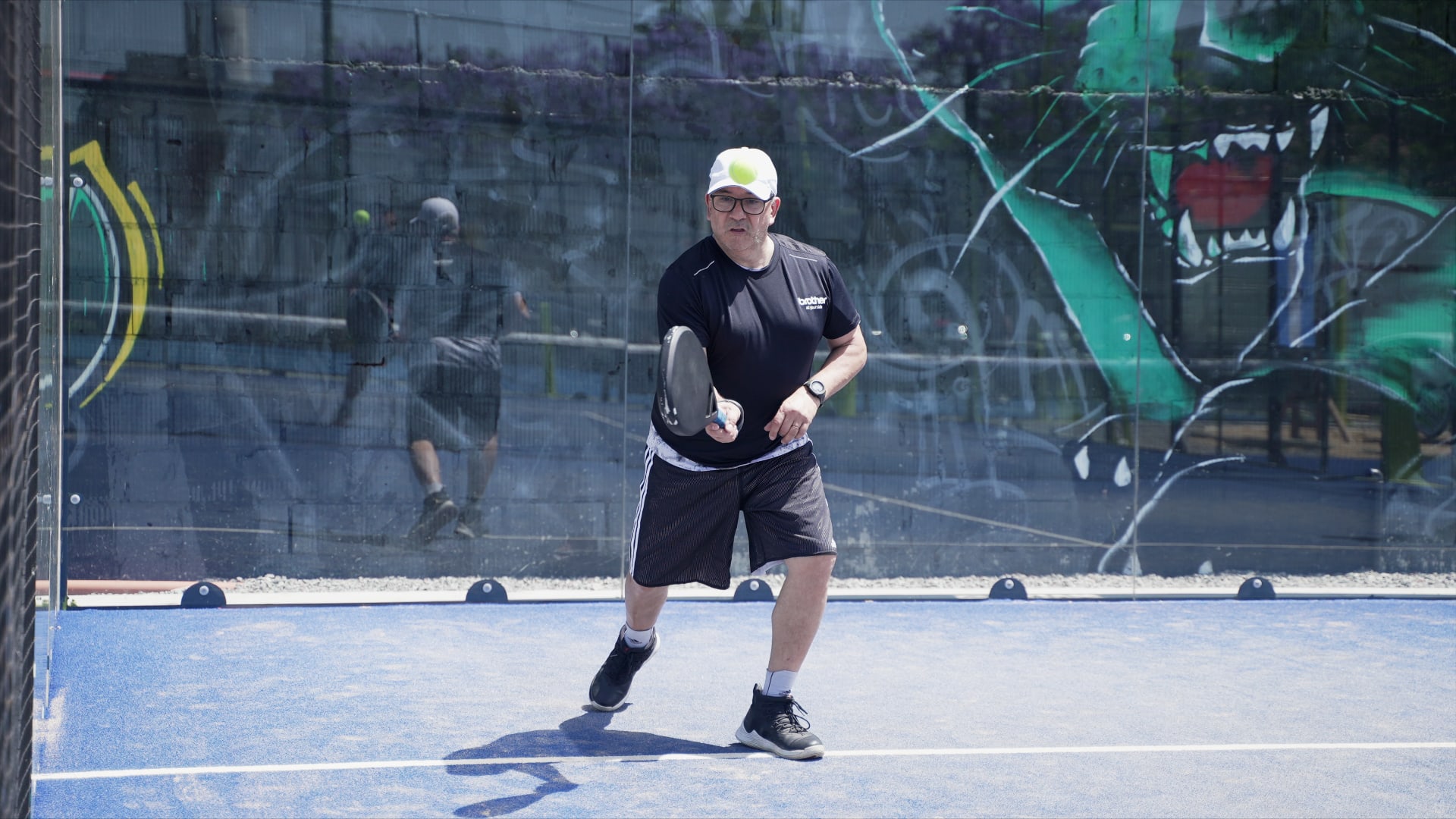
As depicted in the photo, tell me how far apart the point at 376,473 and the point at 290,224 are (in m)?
1.22

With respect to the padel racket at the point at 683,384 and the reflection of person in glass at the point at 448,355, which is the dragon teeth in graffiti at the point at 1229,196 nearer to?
the reflection of person in glass at the point at 448,355

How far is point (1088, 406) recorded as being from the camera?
7199 mm

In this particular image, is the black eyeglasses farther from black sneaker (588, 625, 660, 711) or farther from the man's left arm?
black sneaker (588, 625, 660, 711)

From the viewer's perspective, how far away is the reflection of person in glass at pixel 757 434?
14.1ft

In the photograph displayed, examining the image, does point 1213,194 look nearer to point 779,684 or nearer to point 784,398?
point 784,398

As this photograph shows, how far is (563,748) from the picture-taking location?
14.2 feet

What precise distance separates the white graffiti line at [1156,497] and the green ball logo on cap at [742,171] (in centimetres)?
389

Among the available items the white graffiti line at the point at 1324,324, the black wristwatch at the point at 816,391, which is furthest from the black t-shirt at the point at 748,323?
the white graffiti line at the point at 1324,324

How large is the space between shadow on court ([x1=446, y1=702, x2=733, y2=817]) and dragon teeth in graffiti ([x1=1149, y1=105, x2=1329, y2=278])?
415 centimetres

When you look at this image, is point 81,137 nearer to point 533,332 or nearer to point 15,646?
point 533,332

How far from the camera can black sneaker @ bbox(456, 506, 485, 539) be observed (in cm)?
674

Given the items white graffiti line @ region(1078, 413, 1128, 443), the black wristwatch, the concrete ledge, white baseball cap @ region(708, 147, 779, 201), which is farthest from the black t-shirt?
white graffiti line @ region(1078, 413, 1128, 443)

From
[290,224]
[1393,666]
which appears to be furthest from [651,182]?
[1393,666]

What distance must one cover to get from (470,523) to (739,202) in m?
3.01
